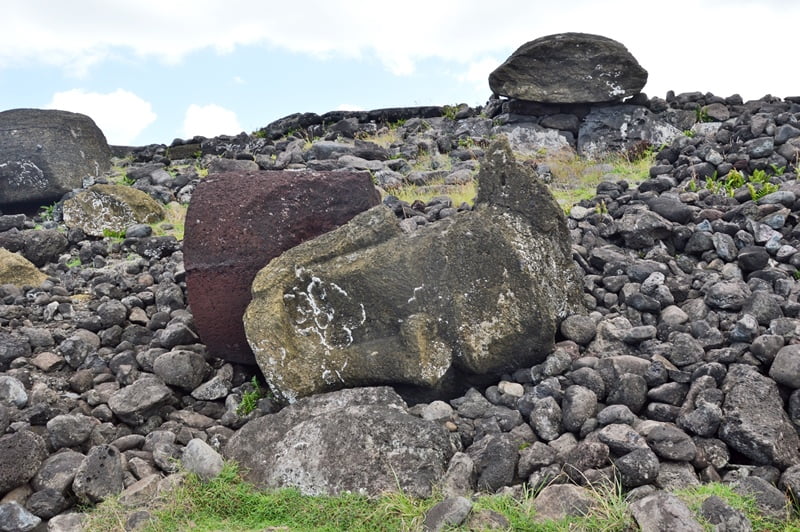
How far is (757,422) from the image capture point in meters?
4.38

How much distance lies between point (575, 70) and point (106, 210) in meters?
9.97

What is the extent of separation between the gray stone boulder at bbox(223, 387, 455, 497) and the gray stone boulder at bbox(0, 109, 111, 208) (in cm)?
1145

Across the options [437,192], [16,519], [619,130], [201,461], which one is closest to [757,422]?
[201,461]

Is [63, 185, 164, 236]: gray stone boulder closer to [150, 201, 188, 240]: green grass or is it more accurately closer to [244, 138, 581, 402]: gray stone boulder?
[150, 201, 188, 240]: green grass

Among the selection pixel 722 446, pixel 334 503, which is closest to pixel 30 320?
pixel 334 503

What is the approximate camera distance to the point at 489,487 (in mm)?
4332

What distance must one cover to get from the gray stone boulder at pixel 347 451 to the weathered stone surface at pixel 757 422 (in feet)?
5.76

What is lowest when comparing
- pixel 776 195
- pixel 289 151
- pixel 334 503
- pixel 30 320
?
pixel 334 503

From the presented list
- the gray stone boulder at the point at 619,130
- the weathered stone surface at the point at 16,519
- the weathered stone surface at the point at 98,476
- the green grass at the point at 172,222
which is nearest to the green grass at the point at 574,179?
the gray stone boulder at the point at 619,130

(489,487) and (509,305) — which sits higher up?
(509,305)

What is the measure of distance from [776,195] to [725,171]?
1938mm

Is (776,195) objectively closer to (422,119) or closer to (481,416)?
(481,416)

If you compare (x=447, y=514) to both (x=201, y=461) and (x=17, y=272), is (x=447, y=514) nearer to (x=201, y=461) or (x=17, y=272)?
(x=201, y=461)

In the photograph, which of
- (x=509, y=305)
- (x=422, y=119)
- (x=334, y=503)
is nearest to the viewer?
(x=334, y=503)
